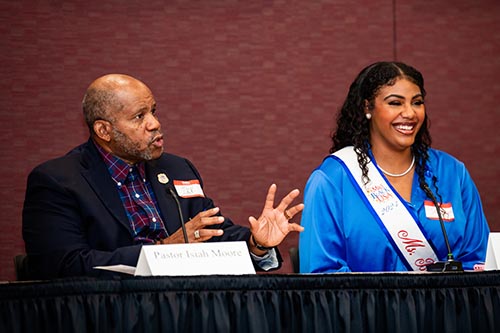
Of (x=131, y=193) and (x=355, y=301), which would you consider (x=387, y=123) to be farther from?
(x=355, y=301)

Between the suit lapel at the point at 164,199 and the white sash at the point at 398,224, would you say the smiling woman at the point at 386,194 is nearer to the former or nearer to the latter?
the white sash at the point at 398,224

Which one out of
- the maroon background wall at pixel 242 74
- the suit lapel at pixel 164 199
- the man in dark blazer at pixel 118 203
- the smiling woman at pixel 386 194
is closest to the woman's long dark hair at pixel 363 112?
the smiling woman at pixel 386 194

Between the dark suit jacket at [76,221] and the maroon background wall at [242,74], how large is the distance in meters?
1.21

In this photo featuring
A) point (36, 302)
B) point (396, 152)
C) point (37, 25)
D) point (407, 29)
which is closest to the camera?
point (36, 302)

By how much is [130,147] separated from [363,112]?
892 mm

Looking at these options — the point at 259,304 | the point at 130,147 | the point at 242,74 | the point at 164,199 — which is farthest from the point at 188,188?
the point at 242,74

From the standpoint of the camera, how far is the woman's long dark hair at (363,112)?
2814mm

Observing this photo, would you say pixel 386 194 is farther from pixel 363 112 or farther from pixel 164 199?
pixel 164 199

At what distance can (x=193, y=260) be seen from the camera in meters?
1.82

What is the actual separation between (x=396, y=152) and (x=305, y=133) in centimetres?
112

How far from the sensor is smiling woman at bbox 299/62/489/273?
265cm

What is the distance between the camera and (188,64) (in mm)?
3828

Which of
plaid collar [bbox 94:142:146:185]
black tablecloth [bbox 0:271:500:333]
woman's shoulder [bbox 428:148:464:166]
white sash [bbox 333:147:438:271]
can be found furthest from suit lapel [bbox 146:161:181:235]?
woman's shoulder [bbox 428:148:464:166]

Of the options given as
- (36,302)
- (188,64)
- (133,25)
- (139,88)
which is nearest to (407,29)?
(188,64)
